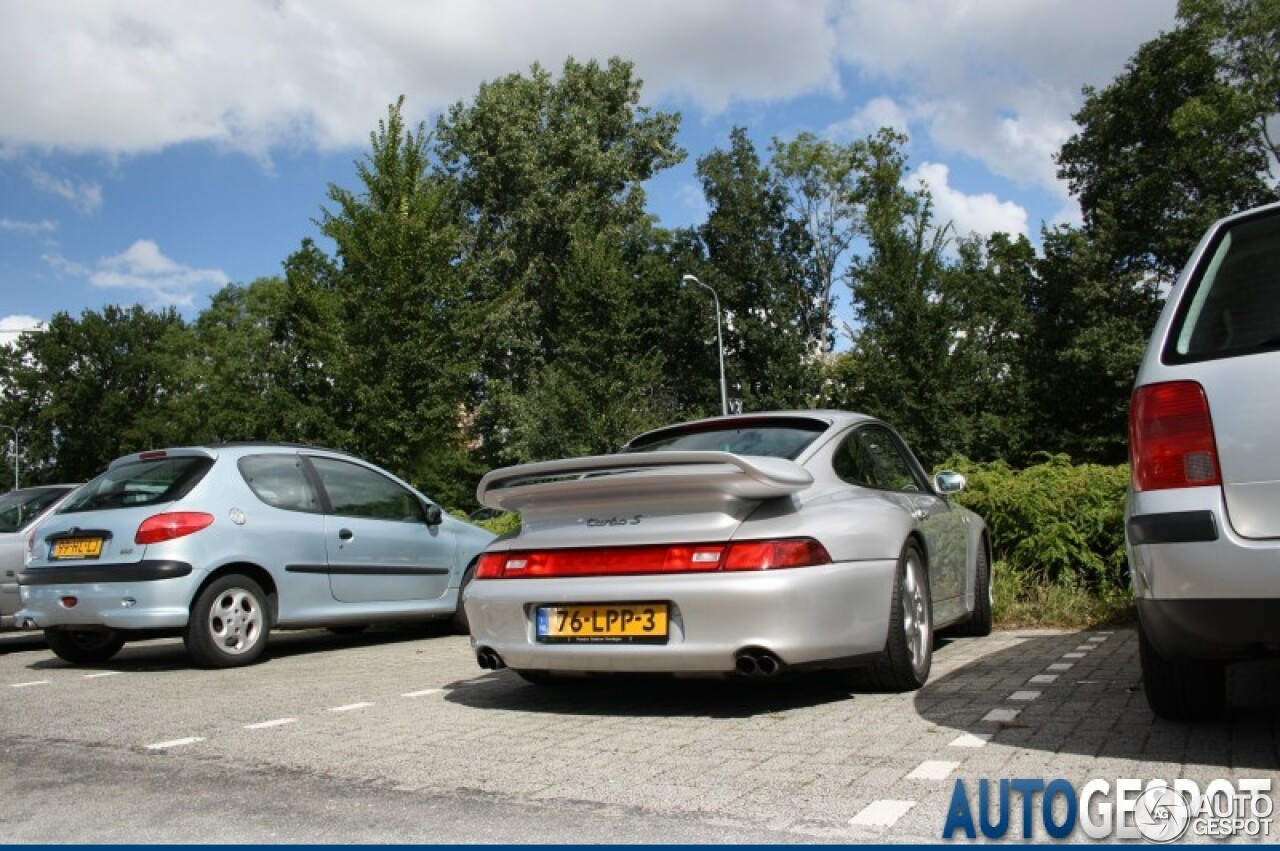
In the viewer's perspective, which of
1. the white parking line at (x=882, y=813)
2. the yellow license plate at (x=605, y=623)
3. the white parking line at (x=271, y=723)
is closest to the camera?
the white parking line at (x=882, y=813)

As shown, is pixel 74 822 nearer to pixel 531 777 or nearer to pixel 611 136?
pixel 531 777

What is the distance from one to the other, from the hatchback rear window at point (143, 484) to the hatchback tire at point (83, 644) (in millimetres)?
908

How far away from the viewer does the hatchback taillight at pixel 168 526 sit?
25.7 feet

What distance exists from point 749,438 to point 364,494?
4.20m

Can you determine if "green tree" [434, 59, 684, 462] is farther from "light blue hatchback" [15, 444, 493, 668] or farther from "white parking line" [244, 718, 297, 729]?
"white parking line" [244, 718, 297, 729]

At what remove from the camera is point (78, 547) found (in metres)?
8.09

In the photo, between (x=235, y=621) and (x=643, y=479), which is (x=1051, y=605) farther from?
(x=235, y=621)

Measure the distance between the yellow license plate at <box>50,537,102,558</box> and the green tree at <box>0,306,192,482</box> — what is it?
62.2m

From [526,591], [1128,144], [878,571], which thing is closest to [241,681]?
[526,591]

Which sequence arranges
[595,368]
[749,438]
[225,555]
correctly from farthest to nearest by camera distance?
[595,368]
[225,555]
[749,438]

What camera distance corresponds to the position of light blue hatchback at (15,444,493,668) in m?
7.83

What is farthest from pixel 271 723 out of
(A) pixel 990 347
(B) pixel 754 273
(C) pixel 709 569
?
(B) pixel 754 273

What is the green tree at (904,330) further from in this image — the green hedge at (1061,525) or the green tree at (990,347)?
the green hedge at (1061,525)

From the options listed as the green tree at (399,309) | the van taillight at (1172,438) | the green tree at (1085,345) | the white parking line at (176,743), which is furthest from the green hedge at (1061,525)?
the green tree at (1085,345)
